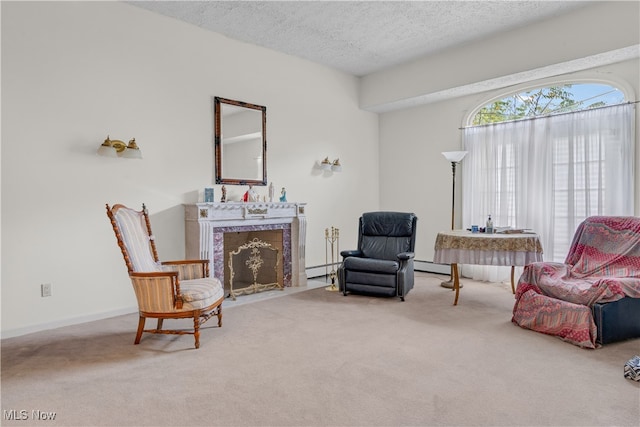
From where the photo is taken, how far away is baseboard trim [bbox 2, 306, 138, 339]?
3539 mm

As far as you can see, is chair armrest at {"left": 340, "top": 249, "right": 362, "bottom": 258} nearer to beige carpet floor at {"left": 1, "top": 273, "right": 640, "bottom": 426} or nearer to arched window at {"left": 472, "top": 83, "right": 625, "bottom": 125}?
beige carpet floor at {"left": 1, "top": 273, "right": 640, "bottom": 426}

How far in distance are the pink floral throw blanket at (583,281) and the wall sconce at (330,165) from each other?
328 centimetres

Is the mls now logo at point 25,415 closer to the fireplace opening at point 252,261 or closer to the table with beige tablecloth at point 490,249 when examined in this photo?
the fireplace opening at point 252,261

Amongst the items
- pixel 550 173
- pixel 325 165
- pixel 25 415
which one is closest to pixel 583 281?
pixel 550 173

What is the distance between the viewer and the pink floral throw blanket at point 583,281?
3117 mm

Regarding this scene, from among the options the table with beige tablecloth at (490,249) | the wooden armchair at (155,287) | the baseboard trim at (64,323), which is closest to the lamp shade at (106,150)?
the wooden armchair at (155,287)

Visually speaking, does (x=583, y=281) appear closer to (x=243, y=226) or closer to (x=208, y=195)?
(x=243, y=226)

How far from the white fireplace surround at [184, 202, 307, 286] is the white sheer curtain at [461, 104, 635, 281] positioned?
251 cm

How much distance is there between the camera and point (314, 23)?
4.68 m

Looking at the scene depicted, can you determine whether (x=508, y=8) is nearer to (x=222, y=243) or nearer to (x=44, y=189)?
(x=222, y=243)

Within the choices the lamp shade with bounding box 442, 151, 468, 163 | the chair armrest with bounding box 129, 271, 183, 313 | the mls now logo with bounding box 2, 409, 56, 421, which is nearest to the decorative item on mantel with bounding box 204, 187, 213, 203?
the chair armrest with bounding box 129, 271, 183, 313

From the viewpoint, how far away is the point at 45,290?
373cm

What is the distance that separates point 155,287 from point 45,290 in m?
1.39

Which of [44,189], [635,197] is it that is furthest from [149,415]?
[635,197]
